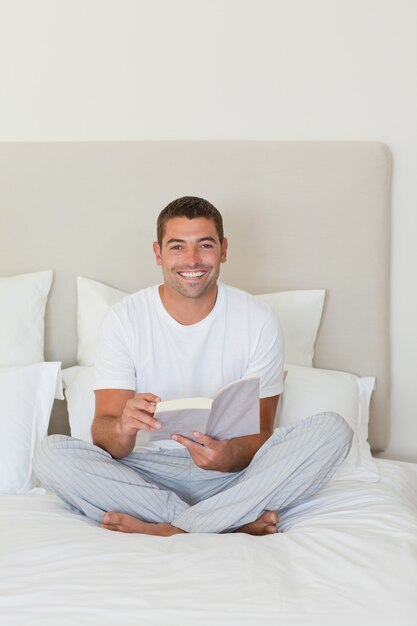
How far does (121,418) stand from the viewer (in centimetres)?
242

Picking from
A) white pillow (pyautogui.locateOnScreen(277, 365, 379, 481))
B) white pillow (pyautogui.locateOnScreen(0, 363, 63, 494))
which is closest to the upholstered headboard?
white pillow (pyautogui.locateOnScreen(277, 365, 379, 481))

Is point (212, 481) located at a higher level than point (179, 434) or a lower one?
lower

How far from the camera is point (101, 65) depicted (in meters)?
3.30

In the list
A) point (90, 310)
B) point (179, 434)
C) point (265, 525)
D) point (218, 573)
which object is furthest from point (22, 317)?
point (218, 573)

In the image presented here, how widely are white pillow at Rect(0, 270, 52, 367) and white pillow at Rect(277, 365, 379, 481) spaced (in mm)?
814

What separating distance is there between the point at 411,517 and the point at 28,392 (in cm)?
118

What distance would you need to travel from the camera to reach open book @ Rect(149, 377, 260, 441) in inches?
84.4

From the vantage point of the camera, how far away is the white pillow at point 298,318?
3.14 m

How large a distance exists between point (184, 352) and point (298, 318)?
2.12ft

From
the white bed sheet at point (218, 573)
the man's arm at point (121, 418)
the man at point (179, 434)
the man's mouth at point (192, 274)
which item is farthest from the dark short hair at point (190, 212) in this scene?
the white bed sheet at point (218, 573)

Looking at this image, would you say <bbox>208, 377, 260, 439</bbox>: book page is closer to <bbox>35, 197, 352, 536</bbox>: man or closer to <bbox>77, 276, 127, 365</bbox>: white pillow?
<bbox>35, 197, 352, 536</bbox>: man

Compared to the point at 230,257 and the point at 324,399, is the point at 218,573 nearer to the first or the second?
the point at 324,399

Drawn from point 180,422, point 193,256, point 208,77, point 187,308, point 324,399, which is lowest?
point 324,399

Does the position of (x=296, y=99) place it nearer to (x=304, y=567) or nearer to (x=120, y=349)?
(x=120, y=349)
